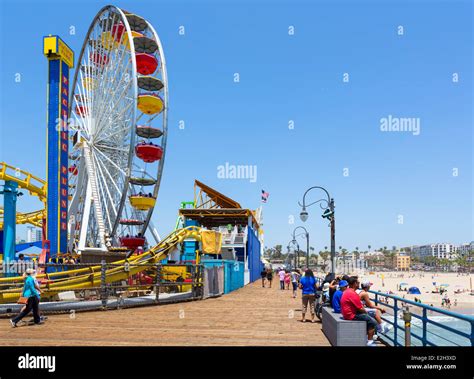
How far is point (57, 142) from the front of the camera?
35.3 metres

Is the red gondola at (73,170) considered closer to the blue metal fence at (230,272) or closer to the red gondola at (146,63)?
the red gondola at (146,63)

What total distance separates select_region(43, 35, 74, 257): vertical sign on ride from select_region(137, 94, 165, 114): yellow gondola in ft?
18.9

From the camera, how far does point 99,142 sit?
41.5m

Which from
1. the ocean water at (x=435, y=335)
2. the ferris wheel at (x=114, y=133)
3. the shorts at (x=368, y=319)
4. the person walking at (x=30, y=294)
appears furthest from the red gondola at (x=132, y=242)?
the shorts at (x=368, y=319)

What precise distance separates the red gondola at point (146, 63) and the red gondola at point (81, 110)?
242 inches

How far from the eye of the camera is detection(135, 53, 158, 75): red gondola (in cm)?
4044

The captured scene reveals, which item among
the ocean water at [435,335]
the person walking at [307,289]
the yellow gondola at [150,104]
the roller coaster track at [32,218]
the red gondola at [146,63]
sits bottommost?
the ocean water at [435,335]

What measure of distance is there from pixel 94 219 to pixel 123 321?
29.4 m

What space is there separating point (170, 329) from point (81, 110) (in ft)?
113

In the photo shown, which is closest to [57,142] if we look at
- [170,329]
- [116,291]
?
[116,291]

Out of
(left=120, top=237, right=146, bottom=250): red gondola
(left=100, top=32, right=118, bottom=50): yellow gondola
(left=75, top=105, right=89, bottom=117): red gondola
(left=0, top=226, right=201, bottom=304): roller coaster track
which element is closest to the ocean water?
(left=0, top=226, right=201, bottom=304): roller coaster track

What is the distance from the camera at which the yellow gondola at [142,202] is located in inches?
1641
